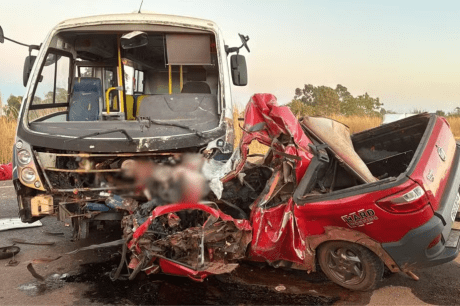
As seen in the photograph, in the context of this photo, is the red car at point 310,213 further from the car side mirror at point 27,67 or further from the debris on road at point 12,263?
the car side mirror at point 27,67

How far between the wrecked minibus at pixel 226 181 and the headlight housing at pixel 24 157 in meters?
0.01

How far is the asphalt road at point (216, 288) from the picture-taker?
11.5 feet

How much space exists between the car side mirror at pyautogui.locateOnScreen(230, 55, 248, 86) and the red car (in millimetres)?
1491

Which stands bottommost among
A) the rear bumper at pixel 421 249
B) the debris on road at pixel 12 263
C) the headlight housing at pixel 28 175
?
the debris on road at pixel 12 263

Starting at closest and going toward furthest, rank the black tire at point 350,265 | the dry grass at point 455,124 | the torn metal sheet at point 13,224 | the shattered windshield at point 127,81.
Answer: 1. the black tire at point 350,265
2. the shattered windshield at point 127,81
3. the torn metal sheet at point 13,224
4. the dry grass at point 455,124

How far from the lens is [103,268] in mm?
4309

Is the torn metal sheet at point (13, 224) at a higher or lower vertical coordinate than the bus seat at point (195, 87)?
lower

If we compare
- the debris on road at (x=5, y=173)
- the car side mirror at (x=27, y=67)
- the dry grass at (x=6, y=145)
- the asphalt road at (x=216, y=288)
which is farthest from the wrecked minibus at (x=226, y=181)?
the dry grass at (x=6, y=145)

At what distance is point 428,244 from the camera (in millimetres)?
3197

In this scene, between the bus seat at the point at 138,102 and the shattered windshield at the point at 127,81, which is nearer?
the shattered windshield at the point at 127,81

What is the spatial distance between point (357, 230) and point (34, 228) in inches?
176

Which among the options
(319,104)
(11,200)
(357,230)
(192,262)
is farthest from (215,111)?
(319,104)

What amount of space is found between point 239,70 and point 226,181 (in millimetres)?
2054

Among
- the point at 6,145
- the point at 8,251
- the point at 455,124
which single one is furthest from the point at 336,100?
the point at 8,251
